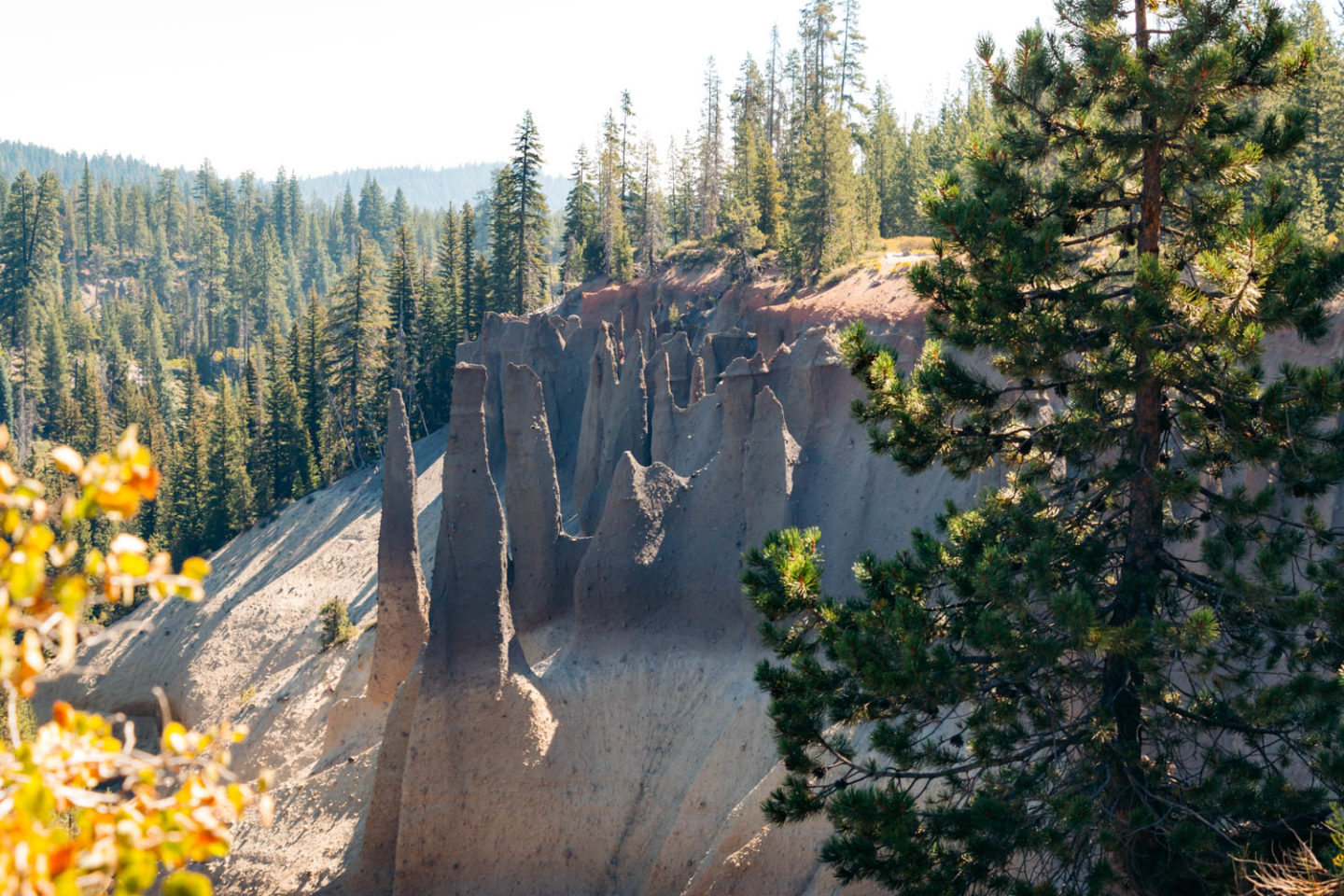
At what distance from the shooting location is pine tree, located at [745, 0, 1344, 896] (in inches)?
375

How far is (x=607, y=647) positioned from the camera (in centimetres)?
2067

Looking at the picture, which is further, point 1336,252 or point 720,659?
point 720,659

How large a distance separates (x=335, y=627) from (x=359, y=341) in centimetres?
2185

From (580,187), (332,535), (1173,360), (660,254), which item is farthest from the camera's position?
(580,187)

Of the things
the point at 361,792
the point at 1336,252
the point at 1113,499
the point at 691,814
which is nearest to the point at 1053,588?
the point at 1113,499

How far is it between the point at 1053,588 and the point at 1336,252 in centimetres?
414

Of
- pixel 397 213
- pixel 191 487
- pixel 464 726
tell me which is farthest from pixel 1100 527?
pixel 397 213

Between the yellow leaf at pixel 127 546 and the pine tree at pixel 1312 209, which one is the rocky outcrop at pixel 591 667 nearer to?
the yellow leaf at pixel 127 546

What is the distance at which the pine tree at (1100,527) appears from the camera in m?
9.52

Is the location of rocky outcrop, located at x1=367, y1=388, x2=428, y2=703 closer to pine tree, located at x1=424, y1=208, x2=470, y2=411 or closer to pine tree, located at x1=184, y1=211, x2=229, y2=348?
pine tree, located at x1=424, y1=208, x2=470, y2=411

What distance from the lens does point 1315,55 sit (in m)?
10.1

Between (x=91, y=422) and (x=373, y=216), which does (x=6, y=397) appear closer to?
(x=91, y=422)

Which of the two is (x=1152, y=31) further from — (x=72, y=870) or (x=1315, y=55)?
(x=72, y=870)

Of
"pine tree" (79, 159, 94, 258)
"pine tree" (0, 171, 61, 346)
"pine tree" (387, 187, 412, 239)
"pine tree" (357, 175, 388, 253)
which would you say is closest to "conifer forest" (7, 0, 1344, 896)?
"pine tree" (0, 171, 61, 346)
